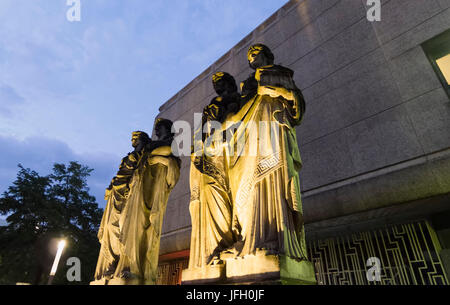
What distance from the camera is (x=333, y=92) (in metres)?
6.04

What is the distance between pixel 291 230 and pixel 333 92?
4748 mm

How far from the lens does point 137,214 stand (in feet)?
13.4

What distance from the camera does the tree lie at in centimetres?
1260

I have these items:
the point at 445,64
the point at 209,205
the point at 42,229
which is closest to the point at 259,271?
the point at 209,205

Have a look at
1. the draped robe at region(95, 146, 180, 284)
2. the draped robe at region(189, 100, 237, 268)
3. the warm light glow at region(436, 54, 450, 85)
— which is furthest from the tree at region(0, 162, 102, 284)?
the warm light glow at region(436, 54, 450, 85)

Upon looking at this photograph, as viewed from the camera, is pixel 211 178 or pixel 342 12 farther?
pixel 342 12

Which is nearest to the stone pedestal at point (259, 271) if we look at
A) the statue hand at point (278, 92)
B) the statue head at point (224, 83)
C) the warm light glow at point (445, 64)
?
the statue hand at point (278, 92)

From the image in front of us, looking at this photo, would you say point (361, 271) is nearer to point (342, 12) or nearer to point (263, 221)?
point (263, 221)

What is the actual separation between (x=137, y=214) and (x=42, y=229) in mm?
13431

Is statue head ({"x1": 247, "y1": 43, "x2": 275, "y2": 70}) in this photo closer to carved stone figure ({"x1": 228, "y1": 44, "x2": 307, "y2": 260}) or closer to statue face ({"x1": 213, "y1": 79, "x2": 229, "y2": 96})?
carved stone figure ({"x1": 228, "y1": 44, "x2": 307, "y2": 260})

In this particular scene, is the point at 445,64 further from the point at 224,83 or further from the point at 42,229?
the point at 42,229

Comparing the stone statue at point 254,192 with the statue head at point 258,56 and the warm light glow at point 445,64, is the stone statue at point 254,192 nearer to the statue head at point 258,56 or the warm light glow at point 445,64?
the statue head at point 258,56

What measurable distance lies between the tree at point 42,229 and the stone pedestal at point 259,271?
528 inches
